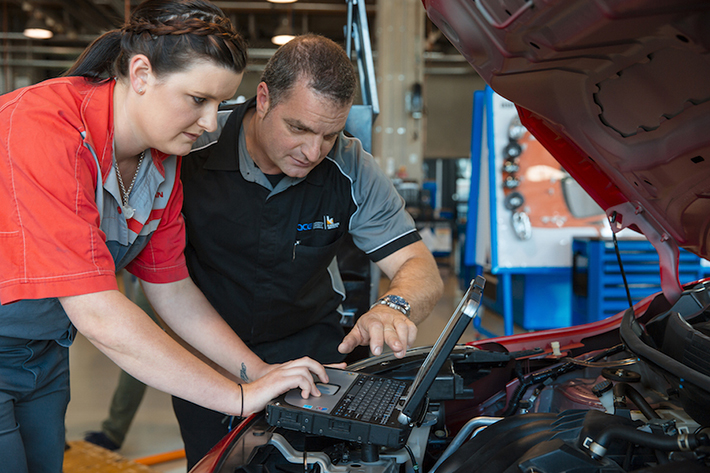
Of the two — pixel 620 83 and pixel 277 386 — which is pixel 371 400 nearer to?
pixel 277 386

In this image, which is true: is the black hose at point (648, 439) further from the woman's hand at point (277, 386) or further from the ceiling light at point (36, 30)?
the ceiling light at point (36, 30)

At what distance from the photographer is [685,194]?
36.4 inches

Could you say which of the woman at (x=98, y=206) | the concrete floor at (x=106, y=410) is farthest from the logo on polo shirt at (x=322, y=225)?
the concrete floor at (x=106, y=410)

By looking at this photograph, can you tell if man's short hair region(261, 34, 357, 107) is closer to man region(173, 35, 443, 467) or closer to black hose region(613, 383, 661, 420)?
man region(173, 35, 443, 467)

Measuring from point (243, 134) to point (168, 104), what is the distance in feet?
2.06

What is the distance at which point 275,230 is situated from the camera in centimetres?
154

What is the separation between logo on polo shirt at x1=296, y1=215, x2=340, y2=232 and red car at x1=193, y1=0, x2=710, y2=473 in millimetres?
474

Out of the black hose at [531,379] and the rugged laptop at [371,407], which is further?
the black hose at [531,379]

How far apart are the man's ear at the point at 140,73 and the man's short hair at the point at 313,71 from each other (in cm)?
48

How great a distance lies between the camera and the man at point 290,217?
1.38 m

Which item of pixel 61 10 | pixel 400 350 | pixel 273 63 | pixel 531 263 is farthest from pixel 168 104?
pixel 61 10

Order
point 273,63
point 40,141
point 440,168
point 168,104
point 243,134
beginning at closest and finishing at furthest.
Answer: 1. point 40,141
2. point 168,104
3. point 273,63
4. point 243,134
5. point 440,168

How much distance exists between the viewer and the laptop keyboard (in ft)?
Answer: 2.89

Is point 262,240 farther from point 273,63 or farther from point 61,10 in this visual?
point 61,10
